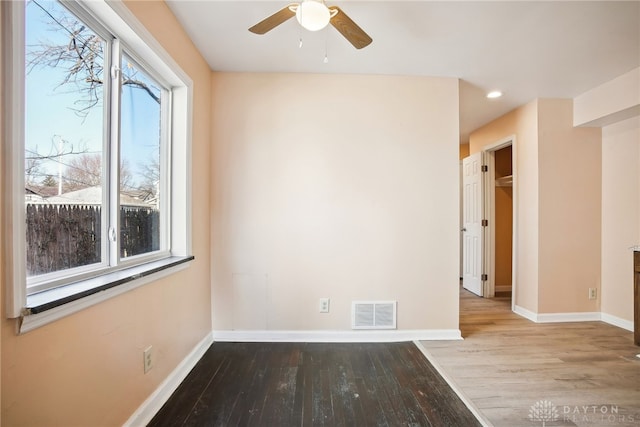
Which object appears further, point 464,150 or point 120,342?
point 464,150

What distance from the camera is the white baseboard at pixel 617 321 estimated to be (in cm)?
273

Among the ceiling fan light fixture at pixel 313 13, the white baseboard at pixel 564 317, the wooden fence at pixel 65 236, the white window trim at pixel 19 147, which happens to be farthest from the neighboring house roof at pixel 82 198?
the white baseboard at pixel 564 317

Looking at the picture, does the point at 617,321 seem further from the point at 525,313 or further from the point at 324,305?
the point at 324,305

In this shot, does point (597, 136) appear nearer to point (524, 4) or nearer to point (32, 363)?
point (524, 4)

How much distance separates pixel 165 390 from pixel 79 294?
1023 millimetres

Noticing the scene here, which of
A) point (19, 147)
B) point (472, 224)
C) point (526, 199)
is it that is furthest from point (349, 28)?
point (472, 224)

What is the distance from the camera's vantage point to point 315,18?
1438mm

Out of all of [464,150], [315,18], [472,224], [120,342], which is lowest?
[120,342]

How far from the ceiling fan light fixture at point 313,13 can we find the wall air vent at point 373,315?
7.11ft

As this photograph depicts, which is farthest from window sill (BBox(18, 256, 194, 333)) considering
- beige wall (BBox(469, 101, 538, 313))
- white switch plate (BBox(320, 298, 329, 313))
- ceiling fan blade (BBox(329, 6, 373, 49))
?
beige wall (BBox(469, 101, 538, 313))

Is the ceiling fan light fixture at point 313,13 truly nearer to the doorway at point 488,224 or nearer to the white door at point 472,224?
the doorway at point 488,224

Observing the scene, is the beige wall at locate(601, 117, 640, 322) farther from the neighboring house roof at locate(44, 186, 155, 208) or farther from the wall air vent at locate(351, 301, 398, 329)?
the neighboring house roof at locate(44, 186, 155, 208)

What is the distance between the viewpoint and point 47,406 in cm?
96

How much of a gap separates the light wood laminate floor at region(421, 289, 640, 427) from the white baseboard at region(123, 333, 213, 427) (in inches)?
74.6
